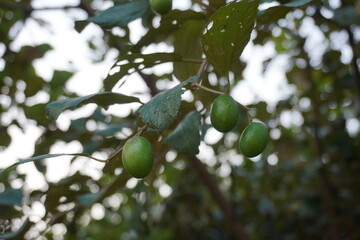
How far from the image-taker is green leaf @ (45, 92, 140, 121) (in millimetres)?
713

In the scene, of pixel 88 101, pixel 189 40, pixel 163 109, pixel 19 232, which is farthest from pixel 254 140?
pixel 19 232

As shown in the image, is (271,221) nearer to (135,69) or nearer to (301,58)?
(301,58)

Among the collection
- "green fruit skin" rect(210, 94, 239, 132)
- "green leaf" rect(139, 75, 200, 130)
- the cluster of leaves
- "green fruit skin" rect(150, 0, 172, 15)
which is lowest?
the cluster of leaves

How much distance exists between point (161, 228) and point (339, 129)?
962mm

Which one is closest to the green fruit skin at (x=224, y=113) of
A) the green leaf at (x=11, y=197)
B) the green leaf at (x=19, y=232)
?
the green leaf at (x=19, y=232)

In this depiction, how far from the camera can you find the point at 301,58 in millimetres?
1659

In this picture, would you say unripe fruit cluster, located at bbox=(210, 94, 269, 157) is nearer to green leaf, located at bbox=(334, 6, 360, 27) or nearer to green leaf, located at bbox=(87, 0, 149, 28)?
green leaf, located at bbox=(87, 0, 149, 28)

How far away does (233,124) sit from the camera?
26.2 inches

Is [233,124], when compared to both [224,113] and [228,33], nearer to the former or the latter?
[224,113]

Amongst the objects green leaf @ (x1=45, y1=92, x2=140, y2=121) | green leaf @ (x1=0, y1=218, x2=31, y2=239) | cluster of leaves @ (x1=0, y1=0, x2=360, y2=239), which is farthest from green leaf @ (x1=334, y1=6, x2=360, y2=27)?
green leaf @ (x1=0, y1=218, x2=31, y2=239)

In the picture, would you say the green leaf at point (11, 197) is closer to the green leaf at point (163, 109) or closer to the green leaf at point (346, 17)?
the green leaf at point (163, 109)

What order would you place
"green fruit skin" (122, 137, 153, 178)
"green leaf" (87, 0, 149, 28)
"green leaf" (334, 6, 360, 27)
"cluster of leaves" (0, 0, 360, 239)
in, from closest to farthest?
"green fruit skin" (122, 137, 153, 178) < "cluster of leaves" (0, 0, 360, 239) < "green leaf" (87, 0, 149, 28) < "green leaf" (334, 6, 360, 27)

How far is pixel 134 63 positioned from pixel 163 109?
203 mm

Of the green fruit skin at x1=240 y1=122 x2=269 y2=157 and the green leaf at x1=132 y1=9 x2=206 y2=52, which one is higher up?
the green leaf at x1=132 y1=9 x2=206 y2=52
